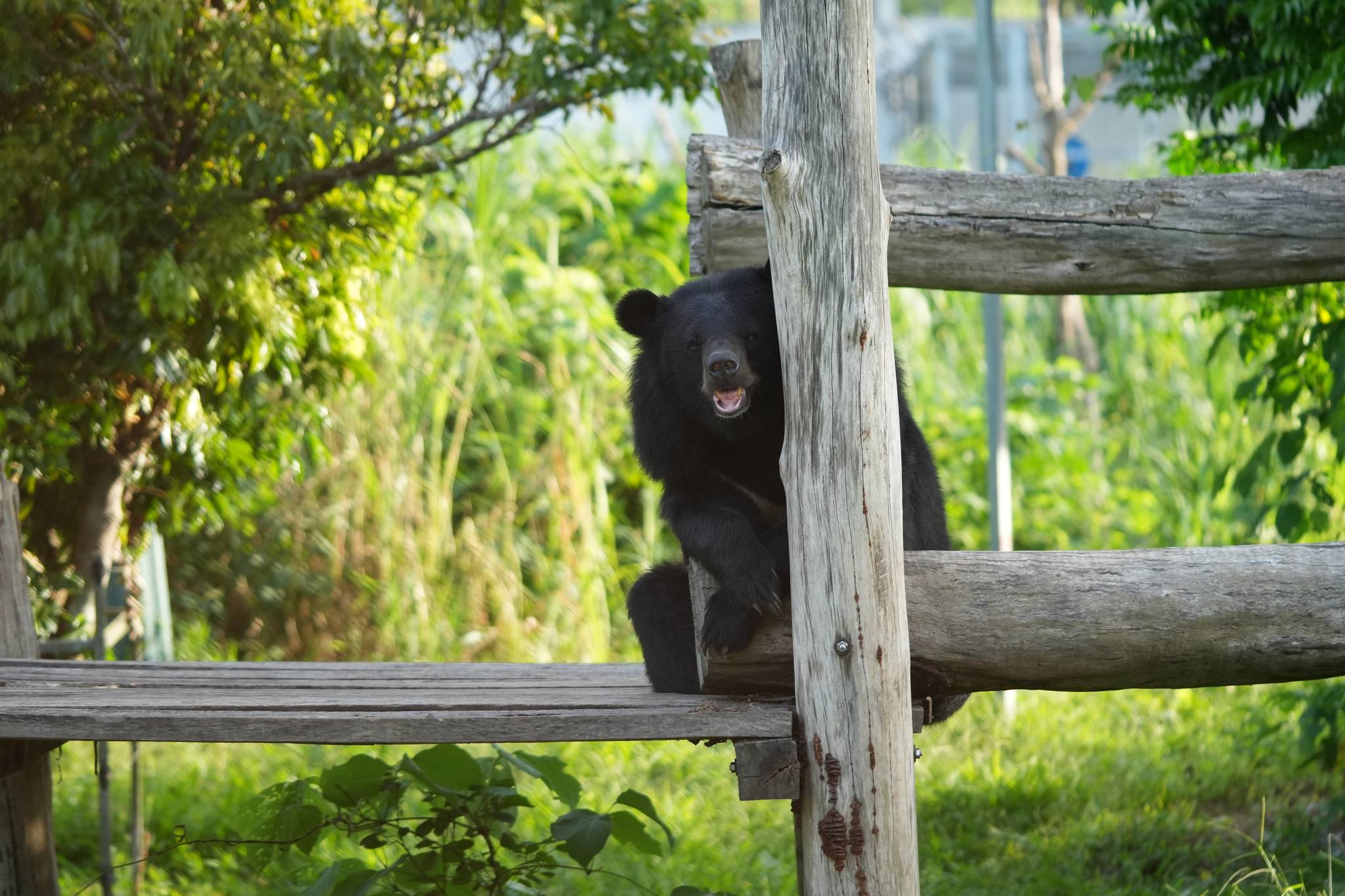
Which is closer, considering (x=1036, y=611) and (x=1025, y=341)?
(x=1036, y=611)

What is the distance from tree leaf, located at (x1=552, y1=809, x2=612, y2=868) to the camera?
8.95ft

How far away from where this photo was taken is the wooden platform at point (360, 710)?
2312mm

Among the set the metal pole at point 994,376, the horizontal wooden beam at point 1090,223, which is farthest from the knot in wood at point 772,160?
the metal pole at point 994,376

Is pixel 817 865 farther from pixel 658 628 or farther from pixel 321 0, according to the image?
pixel 321 0

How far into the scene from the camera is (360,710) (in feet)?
8.09

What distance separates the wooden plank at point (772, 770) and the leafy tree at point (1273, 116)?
6.61 feet

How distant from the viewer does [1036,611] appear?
234cm

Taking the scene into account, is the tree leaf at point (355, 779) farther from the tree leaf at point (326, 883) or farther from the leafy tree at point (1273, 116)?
the leafy tree at point (1273, 116)

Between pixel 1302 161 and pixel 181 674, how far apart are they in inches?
125

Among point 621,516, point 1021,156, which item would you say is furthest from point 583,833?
point 1021,156

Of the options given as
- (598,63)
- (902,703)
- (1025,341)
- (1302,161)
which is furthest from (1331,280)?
(1025,341)

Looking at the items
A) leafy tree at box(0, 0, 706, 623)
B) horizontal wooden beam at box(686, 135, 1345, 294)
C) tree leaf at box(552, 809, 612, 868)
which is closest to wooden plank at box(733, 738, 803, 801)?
tree leaf at box(552, 809, 612, 868)

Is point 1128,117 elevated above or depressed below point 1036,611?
above

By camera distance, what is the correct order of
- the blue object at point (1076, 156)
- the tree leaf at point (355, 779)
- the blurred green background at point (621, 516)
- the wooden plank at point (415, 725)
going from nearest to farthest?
the wooden plank at point (415, 725)
the tree leaf at point (355, 779)
the blurred green background at point (621, 516)
the blue object at point (1076, 156)
